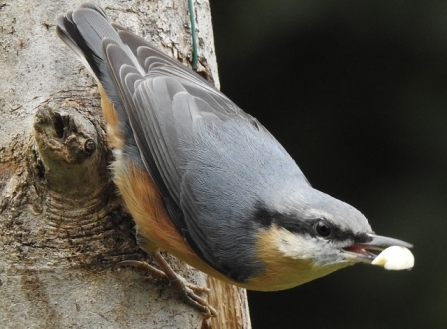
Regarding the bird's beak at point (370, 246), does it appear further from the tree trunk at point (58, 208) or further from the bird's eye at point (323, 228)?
the tree trunk at point (58, 208)

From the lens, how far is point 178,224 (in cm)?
290

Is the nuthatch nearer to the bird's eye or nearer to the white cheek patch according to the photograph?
the bird's eye

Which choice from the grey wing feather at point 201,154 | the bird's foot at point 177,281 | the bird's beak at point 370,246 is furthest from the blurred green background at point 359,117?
the bird's beak at point 370,246

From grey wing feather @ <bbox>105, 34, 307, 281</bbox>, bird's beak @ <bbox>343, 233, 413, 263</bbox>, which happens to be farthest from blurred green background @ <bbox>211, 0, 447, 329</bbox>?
bird's beak @ <bbox>343, 233, 413, 263</bbox>

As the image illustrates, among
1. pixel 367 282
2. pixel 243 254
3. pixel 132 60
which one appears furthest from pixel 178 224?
pixel 367 282

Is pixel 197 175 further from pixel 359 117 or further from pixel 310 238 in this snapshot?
pixel 359 117

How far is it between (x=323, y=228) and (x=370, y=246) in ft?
0.50

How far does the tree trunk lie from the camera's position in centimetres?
267

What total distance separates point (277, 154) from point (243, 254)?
1.16 feet

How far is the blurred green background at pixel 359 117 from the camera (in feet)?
15.4

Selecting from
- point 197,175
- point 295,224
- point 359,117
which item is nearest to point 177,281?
point 197,175

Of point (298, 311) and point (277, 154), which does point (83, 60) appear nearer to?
point (277, 154)

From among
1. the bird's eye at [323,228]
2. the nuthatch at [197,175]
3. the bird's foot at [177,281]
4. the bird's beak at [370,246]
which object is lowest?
the bird's foot at [177,281]

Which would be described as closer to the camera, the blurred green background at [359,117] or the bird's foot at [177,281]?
the bird's foot at [177,281]
